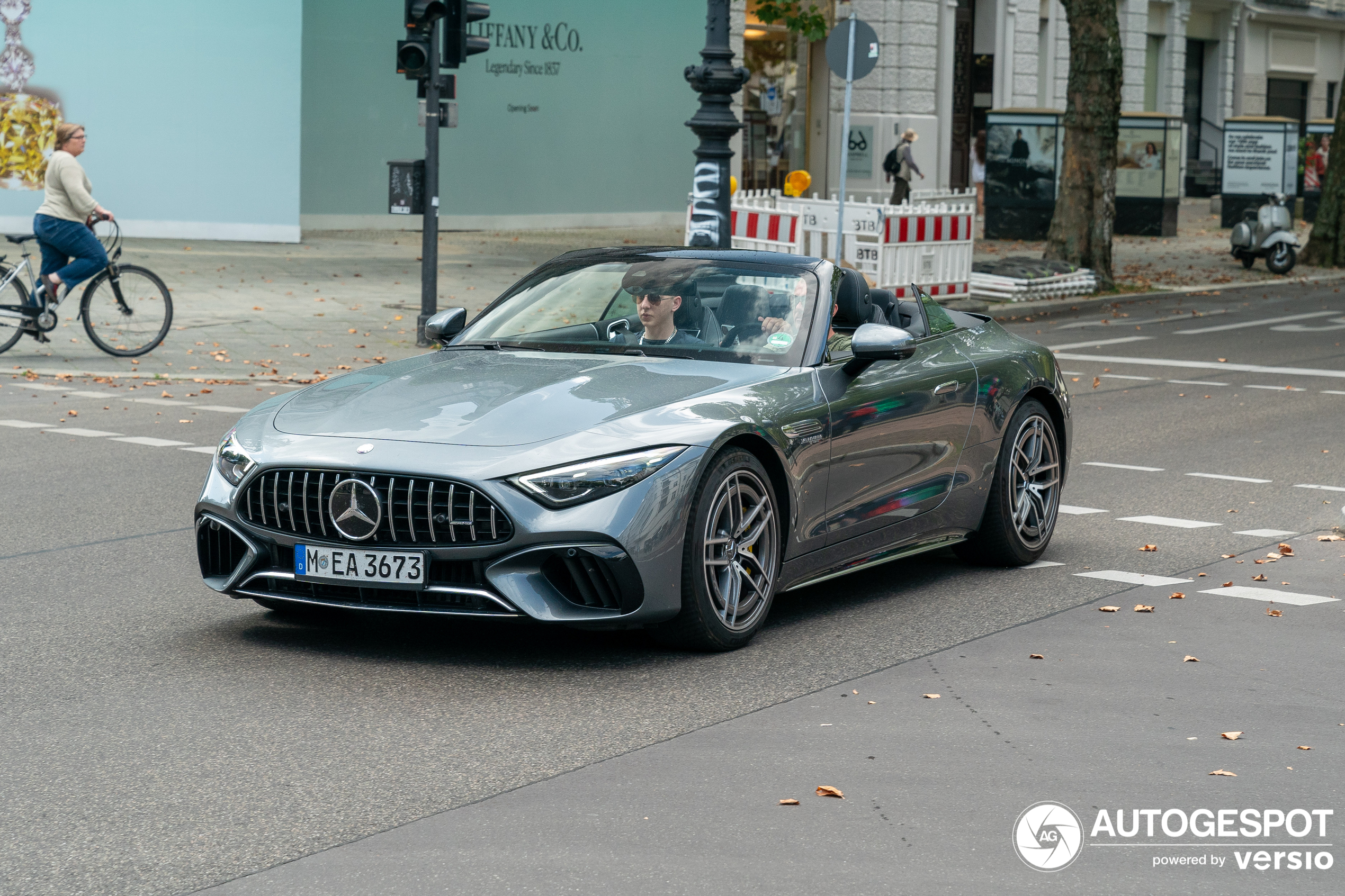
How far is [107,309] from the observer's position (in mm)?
14953

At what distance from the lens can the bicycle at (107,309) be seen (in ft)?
48.0

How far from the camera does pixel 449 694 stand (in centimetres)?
541

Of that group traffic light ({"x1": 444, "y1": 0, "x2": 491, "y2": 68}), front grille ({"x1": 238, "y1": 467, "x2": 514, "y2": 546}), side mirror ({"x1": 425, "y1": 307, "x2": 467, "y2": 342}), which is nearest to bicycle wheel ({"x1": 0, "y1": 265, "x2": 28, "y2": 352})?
traffic light ({"x1": 444, "y1": 0, "x2": 491, "y2": 68})

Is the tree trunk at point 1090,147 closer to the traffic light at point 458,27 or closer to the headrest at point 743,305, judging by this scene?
the traffic light at point 458,27

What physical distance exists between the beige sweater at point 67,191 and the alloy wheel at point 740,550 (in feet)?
31.7

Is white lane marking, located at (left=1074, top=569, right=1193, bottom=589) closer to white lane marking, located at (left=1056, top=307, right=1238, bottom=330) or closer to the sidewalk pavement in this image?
the sidewalk pavement

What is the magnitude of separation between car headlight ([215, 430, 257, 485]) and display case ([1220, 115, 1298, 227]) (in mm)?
33369

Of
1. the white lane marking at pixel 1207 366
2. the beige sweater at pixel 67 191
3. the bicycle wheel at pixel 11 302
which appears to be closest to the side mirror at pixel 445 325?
the beige sweater at pixel 67 191

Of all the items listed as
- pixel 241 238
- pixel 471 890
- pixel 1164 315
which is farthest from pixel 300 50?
pixel 471 890

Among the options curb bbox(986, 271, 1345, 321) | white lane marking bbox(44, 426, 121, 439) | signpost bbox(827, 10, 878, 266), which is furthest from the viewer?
curb bbox(986, 271, 1345, 321)

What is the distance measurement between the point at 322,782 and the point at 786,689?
1.59m

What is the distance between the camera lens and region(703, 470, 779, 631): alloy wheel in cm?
584

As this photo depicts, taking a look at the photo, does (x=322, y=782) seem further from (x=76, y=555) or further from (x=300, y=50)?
(x=300, y=50)

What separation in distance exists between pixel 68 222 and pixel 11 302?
864 mm
